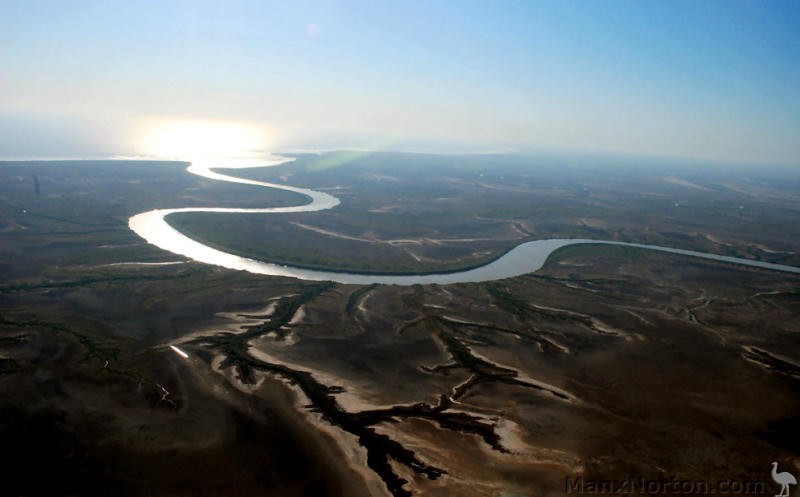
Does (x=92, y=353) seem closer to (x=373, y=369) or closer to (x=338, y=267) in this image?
(x=373, y=369)

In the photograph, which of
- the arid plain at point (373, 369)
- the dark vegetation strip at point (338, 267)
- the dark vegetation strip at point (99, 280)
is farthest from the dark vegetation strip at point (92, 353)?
the dark vegetation strip at point (338, 267)

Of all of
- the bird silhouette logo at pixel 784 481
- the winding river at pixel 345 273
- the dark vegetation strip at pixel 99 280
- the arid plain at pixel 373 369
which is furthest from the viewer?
the winding river at pixel 345 273

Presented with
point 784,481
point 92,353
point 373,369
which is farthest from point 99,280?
point 784,481

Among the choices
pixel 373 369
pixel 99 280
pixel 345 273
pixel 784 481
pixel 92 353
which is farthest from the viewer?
pixel 345 273

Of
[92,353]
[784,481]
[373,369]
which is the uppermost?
[92,353]

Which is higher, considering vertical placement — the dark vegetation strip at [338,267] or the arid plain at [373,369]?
the dark vegetation strip at [338,267]

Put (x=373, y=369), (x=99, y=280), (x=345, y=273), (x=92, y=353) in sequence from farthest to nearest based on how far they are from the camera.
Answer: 1. (x=345, y=273)
2. (x=99, y=280)
3. (x=373, y=369)
4. (x=92, y=353)

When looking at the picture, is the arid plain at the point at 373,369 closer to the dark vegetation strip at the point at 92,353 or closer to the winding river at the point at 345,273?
the dark vegetation strip at the point at 92,353

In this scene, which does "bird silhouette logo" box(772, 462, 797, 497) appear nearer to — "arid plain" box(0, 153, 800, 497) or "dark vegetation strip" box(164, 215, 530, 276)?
"arid plain" box(0, 153, 800, 497)

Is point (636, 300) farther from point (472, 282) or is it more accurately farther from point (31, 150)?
point (31, 150)

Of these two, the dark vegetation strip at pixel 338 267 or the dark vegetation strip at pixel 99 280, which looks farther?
the dark vegetation strip at pixel 338 267

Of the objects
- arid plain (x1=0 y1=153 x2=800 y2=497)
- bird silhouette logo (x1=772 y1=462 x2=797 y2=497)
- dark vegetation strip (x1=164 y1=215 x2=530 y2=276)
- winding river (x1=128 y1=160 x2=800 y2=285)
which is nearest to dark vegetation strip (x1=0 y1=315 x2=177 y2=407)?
arid plain (x1=0 y1=153 x2=800 y2=497)
